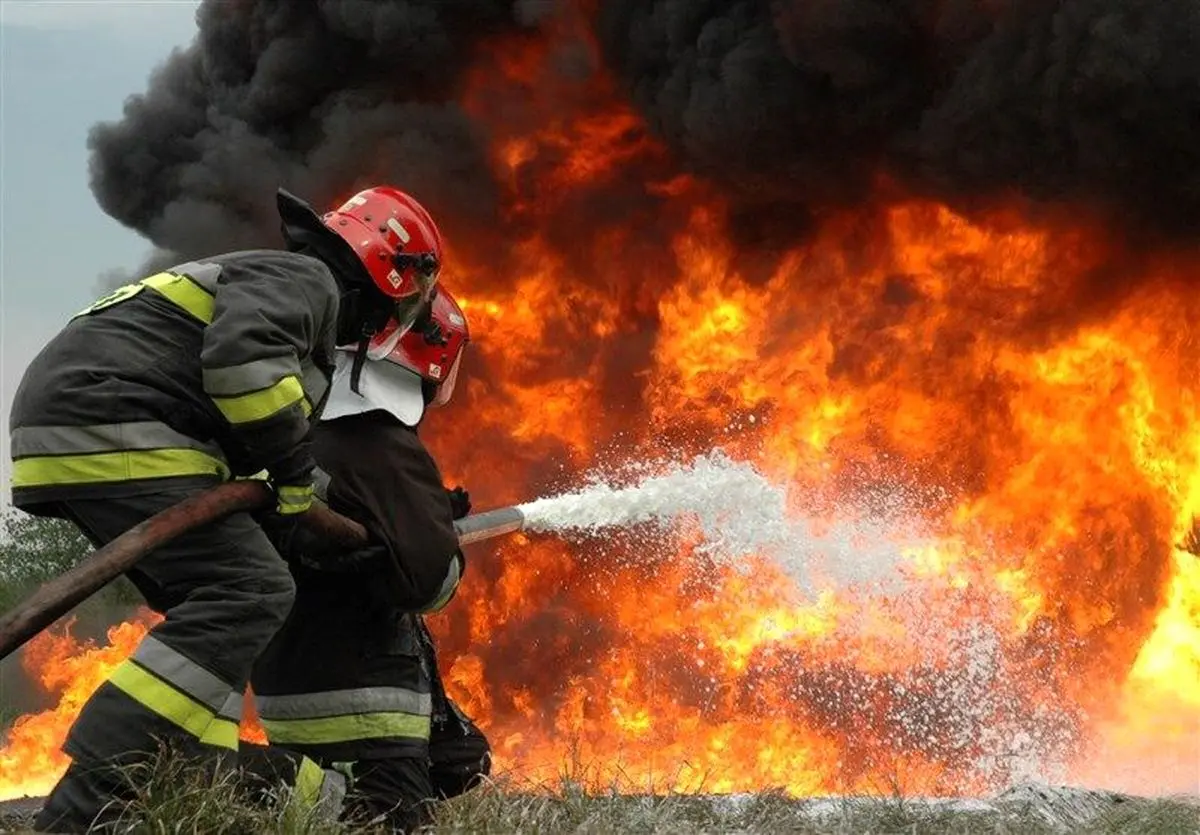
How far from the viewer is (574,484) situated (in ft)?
38.2

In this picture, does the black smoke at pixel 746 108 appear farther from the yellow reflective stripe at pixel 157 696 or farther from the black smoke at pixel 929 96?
the yellow reflective stripe at pixel 157 696

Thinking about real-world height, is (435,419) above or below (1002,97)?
below

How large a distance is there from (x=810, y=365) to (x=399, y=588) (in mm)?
7098

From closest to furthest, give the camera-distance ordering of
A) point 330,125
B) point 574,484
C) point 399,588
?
1. point 399,588
2. point 574,484
3. point 330,125

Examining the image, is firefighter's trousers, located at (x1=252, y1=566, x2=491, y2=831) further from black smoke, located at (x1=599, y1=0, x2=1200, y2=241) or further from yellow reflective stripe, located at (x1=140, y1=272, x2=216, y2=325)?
black smoke, located at (x1=599, y1=0, x2=1200, y2=241)

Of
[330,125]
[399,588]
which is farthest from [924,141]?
[399,588]

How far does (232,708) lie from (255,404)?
891mm

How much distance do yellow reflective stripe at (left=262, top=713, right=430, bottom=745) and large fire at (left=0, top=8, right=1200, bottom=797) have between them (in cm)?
511

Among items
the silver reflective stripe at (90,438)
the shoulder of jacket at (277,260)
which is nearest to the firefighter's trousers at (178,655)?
the silver reflective stripe at (90,438)

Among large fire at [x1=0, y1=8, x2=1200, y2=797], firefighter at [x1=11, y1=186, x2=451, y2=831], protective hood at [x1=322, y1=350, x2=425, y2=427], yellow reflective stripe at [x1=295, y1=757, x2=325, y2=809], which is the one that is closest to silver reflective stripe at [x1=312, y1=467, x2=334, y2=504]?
protective hood at [x1=322, y1=350, x2=425, y2=427]

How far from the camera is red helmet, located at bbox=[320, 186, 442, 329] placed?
4500 millimetres

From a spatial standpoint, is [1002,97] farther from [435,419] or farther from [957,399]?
[435,419]

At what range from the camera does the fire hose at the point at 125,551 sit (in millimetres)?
3303

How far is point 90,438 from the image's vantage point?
3.69 metres
